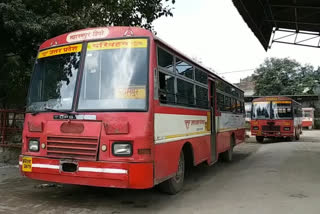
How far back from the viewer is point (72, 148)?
5.05m

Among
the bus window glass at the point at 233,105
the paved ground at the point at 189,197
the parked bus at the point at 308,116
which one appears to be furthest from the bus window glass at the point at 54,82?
the parked bus at the point at 308,116

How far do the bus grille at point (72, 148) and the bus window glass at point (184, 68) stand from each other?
236 centimetres

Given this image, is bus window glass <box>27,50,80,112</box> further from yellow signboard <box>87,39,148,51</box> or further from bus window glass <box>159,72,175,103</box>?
bus window glass <box>159,72,175,103</box>

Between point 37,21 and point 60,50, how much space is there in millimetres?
3158

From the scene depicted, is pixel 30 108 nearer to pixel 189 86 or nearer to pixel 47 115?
pixel 47 115

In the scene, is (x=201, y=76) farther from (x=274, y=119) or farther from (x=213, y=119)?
(x=274, y=119)

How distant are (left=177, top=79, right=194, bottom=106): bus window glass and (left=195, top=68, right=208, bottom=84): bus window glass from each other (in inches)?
23.8

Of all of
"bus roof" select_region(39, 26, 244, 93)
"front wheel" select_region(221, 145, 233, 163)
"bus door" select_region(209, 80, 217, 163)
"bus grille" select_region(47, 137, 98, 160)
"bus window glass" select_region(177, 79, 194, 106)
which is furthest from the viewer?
"front wheel" select_region(221, 145, 233, 163)

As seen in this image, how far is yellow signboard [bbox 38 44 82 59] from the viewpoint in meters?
5.50

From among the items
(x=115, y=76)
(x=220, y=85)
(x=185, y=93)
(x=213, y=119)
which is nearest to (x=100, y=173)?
(x=115, y=76)

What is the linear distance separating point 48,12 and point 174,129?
564cm

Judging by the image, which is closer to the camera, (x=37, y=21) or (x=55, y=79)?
(x=55, y=79)

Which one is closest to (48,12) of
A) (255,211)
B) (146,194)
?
(146,194)

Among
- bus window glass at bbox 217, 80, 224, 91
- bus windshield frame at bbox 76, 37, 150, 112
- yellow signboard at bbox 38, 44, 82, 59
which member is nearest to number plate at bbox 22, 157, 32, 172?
bus windshield frame at bbox 76, 37, 150, 112
